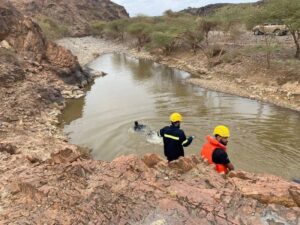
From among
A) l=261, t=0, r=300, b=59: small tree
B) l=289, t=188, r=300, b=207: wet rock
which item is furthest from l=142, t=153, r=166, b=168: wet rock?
l=261, t=0, r=300, b=59: small tree

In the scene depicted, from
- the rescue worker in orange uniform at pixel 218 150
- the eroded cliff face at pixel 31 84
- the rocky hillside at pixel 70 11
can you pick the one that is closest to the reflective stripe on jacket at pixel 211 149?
the rescue worker in orange uniform at pixel 218 150

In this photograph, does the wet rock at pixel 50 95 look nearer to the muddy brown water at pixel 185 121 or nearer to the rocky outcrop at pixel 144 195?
the muddy brown water at pixel 185 121

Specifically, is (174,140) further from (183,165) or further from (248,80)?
(248,80)

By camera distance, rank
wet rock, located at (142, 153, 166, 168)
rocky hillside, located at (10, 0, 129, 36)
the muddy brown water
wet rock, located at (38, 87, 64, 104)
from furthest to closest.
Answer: rocky hillside, located at (10, 0, 129, 36) → wet rock, located at (38, 87, 64, 104) → the muddy brown water → wet rock, located at (142, 153, 166, 168)

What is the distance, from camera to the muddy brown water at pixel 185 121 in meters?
11.5

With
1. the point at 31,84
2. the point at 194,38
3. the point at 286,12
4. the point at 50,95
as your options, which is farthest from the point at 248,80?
the point at 31,84

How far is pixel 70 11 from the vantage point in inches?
3214

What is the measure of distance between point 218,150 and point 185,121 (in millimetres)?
8853

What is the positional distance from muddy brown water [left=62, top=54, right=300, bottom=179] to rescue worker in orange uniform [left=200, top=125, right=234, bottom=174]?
14.4 ft

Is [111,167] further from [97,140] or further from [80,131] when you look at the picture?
[80,131]

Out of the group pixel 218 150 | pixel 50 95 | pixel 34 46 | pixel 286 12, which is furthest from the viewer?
pixel 34 46

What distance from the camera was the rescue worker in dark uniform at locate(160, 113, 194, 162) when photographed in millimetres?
6826

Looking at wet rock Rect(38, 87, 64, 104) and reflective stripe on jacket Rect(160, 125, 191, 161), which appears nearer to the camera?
reflective stripe on jacket Rect(160, 125, 191, 161)

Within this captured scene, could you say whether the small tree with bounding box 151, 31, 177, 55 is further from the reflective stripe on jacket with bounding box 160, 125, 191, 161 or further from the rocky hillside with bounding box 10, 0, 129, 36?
the rocky hillside with bounding box 10, 0, 129, 36
